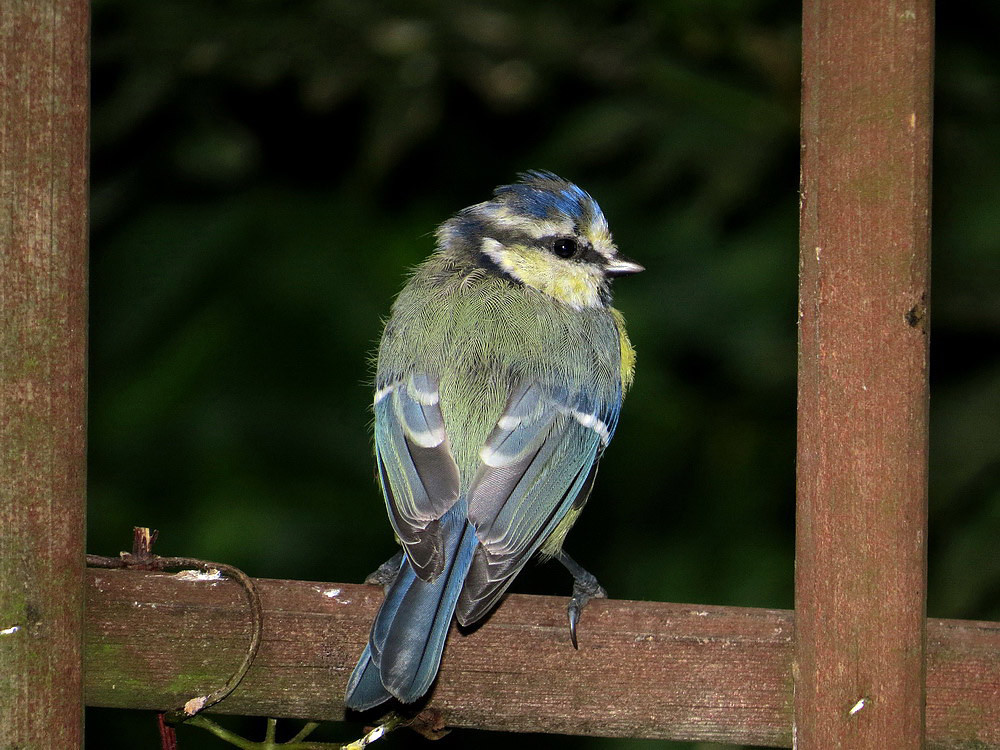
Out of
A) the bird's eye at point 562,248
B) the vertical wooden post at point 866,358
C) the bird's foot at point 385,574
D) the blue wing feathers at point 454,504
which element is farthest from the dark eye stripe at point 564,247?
the vertical wooden post at point 866,358

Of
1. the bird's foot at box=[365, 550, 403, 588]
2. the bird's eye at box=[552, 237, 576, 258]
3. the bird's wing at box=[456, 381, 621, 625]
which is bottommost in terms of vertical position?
the bird's foot at box=[365, 550, 403, 588]

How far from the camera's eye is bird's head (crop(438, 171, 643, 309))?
288cm

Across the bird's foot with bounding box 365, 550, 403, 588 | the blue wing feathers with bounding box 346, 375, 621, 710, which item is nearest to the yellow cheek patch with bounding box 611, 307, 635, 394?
the blue wing feathers with bounding box 346, 375, 621, 710

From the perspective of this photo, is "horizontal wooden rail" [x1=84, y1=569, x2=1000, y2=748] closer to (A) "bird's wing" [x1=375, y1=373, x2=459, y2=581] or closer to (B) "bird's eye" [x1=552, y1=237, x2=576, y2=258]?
(A) "bird's wing" [x1=375, y1=373, x2=459, y2=581]

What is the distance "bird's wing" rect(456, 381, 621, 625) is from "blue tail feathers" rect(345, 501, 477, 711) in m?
0.05

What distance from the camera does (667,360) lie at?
3.81 m

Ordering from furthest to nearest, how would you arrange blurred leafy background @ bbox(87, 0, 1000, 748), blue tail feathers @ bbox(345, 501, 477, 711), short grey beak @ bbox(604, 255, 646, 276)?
blurred leafy background @ bbox(87, 0, 1000, 748), short grey beak @ bbox(604, 255, 646, 276), blue tail feathers @ bbox(345, 501, 477, 711)

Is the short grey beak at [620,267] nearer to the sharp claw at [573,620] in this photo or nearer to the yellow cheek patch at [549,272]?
the yellow cheek patch at [549,272]

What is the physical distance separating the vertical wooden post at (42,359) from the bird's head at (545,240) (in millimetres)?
1398

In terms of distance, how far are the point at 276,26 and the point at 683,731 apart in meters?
2.39

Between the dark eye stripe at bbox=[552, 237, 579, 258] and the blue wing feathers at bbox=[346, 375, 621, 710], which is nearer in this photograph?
the blue wing feathers at bbox=[346, 375, 621, 710]

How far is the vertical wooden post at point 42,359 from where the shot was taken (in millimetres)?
1522

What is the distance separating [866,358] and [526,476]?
83 cm

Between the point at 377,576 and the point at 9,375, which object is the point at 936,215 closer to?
the point at 377,576
